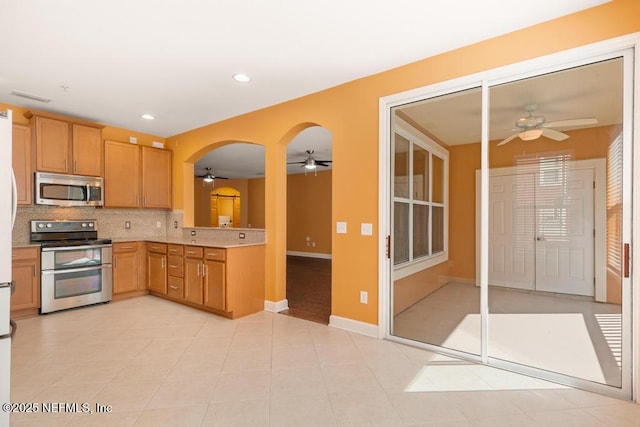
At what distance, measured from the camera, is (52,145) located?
4.07 metres

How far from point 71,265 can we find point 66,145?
5.21ft

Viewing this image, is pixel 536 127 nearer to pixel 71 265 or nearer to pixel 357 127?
pixel 357 127

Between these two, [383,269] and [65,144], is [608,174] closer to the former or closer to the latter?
[383,269]

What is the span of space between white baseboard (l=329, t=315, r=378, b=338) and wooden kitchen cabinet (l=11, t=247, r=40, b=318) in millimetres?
3508

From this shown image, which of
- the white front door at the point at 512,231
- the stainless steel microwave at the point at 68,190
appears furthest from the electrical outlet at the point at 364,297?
the stainless steel microwave at the point at 68,190

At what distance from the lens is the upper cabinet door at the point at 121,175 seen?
4648 millimetres

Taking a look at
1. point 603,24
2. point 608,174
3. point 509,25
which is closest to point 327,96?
point 509,25

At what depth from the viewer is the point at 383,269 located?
3.12 m

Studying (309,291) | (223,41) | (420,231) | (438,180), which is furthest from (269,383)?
(309,291)

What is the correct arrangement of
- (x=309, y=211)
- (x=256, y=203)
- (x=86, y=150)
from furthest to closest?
(x=256, y=203), (x=309, y=211), (x=86, y=150)

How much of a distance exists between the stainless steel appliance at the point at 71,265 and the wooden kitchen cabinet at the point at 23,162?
0.41 metres

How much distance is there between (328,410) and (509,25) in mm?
3006

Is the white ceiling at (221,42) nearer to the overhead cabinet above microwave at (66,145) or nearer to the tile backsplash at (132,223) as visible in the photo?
the overhead cabinet above microwave at (66,145)

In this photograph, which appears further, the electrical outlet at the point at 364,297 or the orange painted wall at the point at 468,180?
the electrical outlet at the point at 364,297
